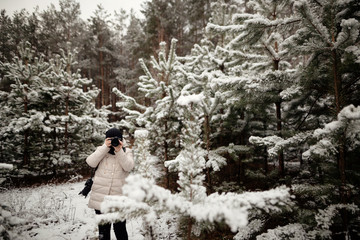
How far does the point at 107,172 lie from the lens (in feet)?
9.57

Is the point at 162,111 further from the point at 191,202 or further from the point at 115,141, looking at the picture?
the point at 191,202

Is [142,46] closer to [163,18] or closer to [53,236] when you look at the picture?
[163,18]

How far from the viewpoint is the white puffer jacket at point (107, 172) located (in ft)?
9.30

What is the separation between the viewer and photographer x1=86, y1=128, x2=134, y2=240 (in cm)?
283

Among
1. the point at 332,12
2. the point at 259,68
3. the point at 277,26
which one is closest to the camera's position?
the point at 332,12

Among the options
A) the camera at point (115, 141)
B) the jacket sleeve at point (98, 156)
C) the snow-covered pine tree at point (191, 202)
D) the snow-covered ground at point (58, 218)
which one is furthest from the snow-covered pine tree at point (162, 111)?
the snow-covered pine tree at point (191, 202)

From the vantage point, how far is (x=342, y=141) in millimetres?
2033

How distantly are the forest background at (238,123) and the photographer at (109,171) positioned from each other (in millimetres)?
677

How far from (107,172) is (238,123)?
4.76 m

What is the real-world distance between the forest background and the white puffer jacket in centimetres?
65

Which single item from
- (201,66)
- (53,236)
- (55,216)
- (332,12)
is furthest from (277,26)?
(55,216)

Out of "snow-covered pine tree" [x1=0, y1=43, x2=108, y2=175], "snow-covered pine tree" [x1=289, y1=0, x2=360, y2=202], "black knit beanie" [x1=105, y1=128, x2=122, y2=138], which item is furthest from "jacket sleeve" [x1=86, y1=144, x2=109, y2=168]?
"snow-covered pine tree" [x1=0, y1=43, x2=108, y2=175]

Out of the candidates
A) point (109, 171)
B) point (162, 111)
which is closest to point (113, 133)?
point (109, 171)

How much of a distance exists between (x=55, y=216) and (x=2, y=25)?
26.8 meters
